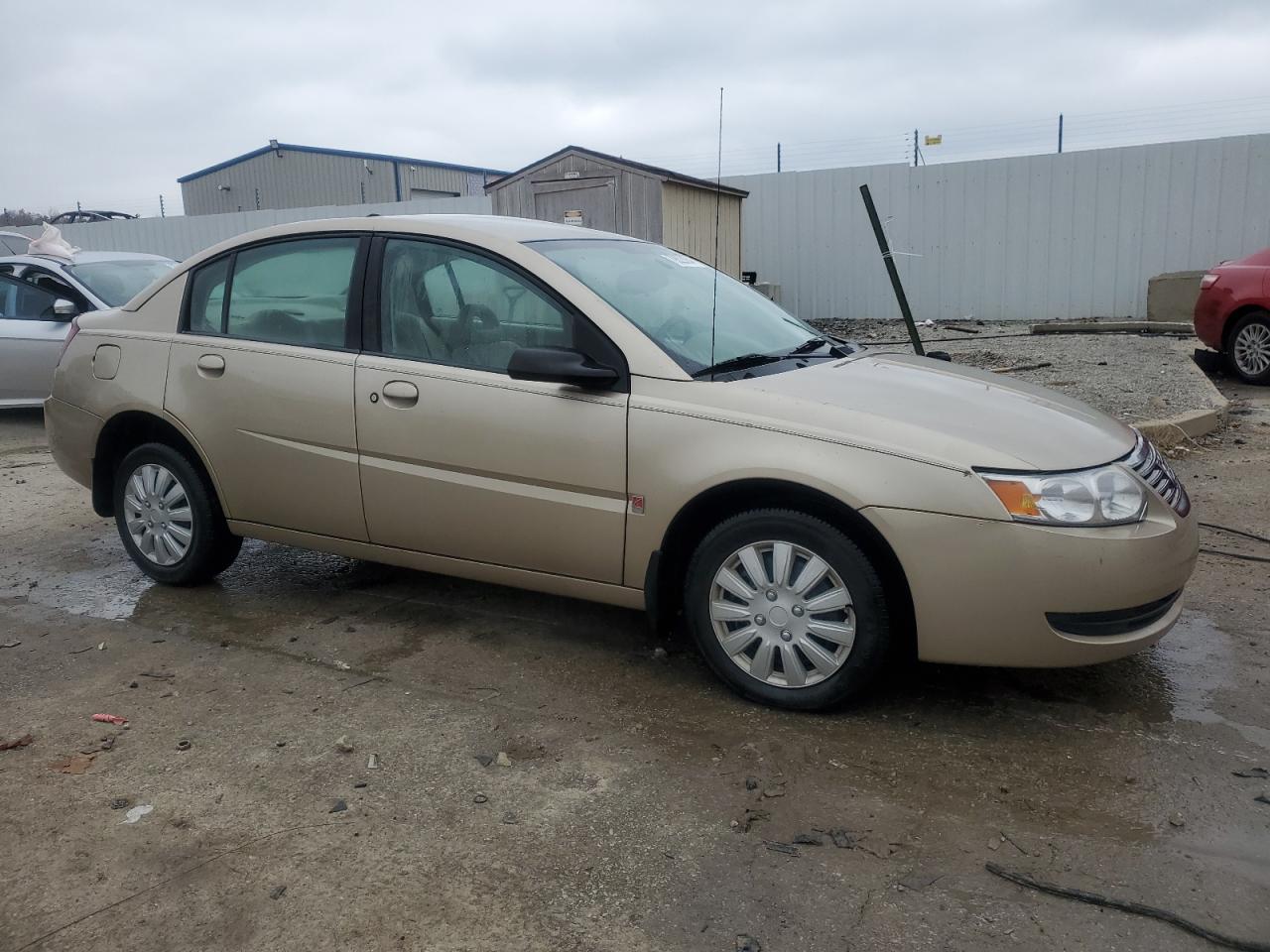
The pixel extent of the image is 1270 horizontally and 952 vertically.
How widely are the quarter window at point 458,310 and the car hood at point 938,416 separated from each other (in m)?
0.81

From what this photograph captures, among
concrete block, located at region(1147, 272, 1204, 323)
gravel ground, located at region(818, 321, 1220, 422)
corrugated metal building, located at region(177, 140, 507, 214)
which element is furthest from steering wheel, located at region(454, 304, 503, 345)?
corrugated metal building, located at region(177, 140, 507, 214)

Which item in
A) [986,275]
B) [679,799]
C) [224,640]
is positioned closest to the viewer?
[679,799]

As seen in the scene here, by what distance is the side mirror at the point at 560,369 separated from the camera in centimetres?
362

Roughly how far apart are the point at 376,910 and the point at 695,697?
1.46 m

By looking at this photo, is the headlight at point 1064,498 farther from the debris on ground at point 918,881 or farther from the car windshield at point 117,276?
the car windshield at point 117,276

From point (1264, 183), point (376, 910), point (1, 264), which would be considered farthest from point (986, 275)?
point (376, 910)

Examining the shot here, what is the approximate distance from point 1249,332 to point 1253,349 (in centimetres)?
16

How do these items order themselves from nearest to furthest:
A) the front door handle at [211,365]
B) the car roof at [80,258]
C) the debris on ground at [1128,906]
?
the debris on ground at [1128,906] < the front door handle at [211,365] < the car roof at [80,258]

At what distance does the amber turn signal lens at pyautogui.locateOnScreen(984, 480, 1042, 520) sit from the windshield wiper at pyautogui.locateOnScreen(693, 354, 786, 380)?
40.7 inches

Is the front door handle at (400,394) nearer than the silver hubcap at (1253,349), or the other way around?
the front door handle at (400,394)

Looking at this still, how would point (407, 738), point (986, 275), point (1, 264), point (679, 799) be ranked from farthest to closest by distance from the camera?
point (986, 275) → point (1, 264) → point (407, 738) → point (679, 799)

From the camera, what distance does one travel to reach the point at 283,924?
247 cm

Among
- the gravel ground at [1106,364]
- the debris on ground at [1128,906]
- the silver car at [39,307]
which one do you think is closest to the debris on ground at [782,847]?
the debris on ground at [1128,906]

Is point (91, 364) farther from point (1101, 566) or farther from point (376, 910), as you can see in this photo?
point (1101, 566)
